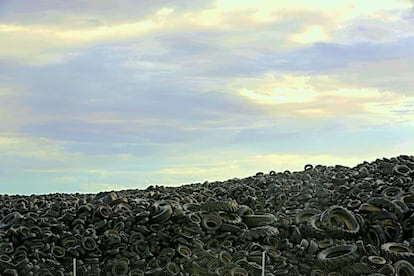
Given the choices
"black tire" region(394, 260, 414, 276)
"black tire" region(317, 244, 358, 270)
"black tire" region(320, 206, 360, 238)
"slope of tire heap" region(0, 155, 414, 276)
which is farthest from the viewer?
"black tire" region(320, 206, 360, 238)

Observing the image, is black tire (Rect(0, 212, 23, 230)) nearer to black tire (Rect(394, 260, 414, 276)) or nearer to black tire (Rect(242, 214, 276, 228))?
black tire (Rect(242, 214, 276, 228))

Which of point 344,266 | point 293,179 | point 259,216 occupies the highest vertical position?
point 293,179

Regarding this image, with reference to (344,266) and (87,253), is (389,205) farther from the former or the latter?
(87,253)

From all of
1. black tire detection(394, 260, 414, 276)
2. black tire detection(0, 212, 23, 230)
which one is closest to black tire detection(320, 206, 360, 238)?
black tire detection(394, 260, 414, 276)

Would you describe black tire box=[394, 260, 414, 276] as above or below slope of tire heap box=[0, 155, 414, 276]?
below

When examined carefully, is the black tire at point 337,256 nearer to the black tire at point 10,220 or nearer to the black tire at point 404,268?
the black tire at point 404,268

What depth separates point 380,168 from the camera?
9.77m

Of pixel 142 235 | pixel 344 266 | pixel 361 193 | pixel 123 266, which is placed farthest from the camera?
pixel 361 193

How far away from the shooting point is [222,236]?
721 centimetres

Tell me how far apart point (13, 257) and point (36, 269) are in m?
0.53

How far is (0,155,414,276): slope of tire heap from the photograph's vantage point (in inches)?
256

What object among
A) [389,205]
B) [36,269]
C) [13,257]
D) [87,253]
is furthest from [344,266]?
[13,257]

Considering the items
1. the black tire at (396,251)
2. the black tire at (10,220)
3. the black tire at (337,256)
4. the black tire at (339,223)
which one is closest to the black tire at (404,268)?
the black tire at (396,251)

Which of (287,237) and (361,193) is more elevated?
(361,193)
